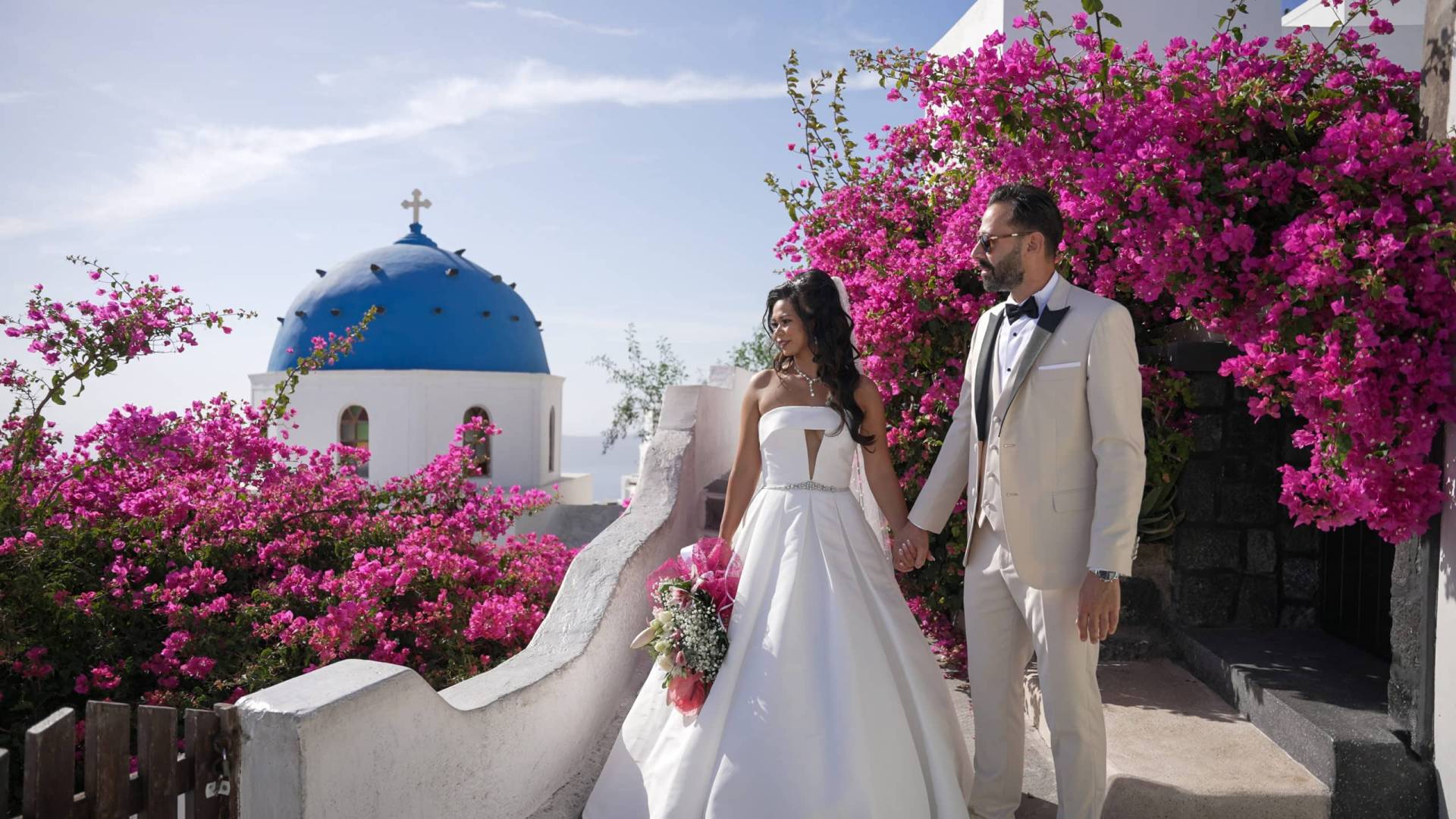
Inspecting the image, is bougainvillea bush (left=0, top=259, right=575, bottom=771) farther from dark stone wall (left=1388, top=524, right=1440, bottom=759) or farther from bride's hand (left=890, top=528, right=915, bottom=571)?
dark stone wall (left=1388, top=524, right=1440, bottom=759)

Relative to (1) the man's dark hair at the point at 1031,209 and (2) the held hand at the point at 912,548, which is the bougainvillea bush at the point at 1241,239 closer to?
(1) the man's dark hair at the point at 1031,209

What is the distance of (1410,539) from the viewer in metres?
3.12

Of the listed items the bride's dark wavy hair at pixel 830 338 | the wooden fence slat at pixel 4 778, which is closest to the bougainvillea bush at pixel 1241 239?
the bride's dark wavy hair at pixel 830 338

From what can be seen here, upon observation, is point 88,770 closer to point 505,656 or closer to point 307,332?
point 505,656

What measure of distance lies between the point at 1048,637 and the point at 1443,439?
55.9 inches

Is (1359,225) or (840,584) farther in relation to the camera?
(840,584)

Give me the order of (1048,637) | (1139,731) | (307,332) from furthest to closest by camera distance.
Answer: (307,332) < (1139,731) < (1048,637)

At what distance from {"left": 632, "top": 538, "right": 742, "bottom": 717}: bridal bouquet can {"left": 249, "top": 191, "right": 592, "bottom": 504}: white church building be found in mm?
17480

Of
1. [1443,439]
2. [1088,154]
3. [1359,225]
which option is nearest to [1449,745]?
[1443,439]

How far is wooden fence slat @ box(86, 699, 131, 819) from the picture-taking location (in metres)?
2.28

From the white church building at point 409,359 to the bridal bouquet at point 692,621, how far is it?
57.3 ft

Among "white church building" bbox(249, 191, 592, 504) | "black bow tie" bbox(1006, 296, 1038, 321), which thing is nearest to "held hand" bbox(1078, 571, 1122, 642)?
"black bow tie" bbox(1006, 296, 1038, 321)

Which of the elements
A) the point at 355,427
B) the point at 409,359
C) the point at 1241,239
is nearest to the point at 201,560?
the point at 1241,239

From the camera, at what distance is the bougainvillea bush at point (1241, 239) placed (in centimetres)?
283
